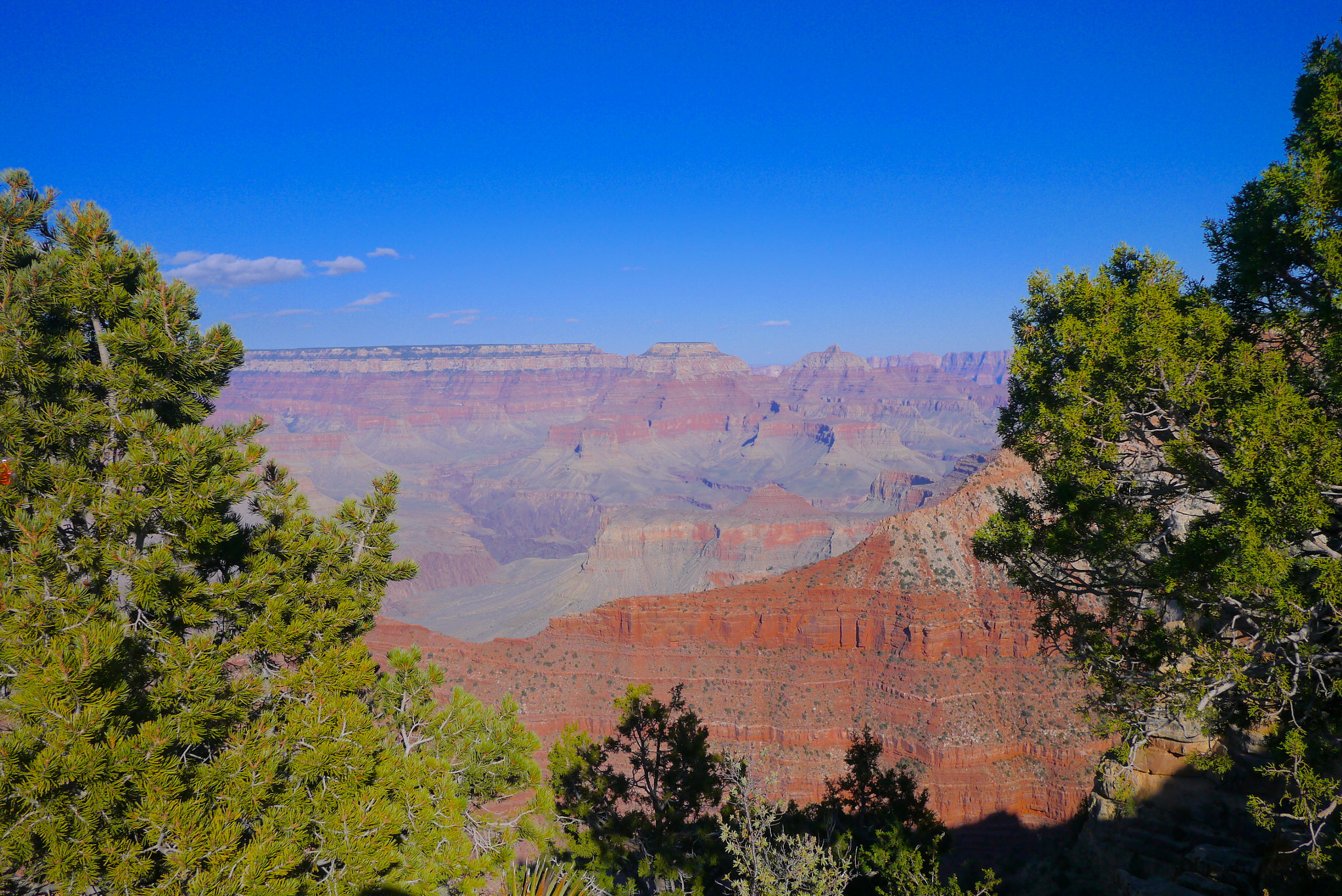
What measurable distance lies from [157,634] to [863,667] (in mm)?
47004

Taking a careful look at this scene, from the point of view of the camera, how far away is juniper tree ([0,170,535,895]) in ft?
18.0

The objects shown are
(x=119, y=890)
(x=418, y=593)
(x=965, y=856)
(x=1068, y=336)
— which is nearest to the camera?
(x=119, y=890)

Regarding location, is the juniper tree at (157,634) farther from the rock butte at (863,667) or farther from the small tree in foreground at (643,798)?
the rock butte at (863,667)

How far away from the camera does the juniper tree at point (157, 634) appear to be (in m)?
5.49

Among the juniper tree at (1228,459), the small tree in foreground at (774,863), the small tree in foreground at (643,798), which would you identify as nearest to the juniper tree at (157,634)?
the small tree in foreground at (774,863)

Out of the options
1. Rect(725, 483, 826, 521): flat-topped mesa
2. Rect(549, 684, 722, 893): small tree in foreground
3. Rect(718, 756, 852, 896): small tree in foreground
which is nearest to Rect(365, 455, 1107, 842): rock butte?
Rect(549, 684, 722, 893): small tree in foreground

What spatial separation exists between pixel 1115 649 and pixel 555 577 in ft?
444

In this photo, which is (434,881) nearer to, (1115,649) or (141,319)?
(141,319)

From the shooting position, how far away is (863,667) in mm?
47312

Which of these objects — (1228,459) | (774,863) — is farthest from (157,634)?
(1228,459)

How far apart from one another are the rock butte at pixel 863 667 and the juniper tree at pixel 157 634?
32569mm

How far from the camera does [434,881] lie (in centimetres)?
725

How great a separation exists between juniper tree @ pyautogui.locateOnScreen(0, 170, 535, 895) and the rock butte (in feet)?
107

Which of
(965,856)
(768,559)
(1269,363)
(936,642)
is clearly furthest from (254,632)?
(768,559)
